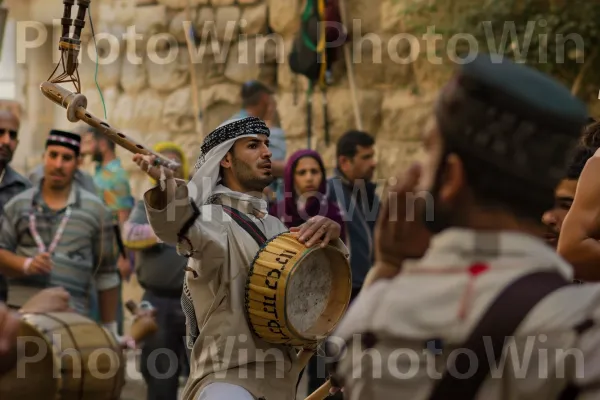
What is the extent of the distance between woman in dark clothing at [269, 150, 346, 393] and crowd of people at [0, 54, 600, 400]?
0.02m

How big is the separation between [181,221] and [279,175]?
14.4 ft

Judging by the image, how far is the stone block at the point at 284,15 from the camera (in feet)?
36.1

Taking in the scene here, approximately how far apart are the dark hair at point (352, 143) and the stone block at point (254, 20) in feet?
7.96

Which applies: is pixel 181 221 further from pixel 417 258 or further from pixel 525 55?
pixel 525 55

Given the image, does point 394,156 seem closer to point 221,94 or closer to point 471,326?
point 221,94

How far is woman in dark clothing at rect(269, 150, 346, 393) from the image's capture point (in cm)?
836

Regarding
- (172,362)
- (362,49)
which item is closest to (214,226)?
(172,362)

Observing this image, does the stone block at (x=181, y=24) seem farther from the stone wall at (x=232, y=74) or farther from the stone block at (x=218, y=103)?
the stone block at (x=218, y=103)

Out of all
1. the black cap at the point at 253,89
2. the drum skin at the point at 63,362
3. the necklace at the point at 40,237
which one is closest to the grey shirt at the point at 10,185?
the necklace at the point at 40,237

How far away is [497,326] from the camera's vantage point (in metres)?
2.45

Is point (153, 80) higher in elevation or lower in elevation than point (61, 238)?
higher

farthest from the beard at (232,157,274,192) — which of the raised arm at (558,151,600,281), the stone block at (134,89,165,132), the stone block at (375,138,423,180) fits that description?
the stone block at (134,89,165,132)

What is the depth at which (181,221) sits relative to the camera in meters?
4.82

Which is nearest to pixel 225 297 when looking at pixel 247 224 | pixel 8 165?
pixel 247 224
